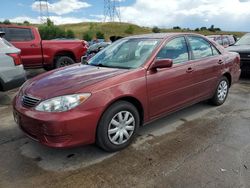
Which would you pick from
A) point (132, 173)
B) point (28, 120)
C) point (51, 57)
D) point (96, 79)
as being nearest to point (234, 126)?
point (132, 173)

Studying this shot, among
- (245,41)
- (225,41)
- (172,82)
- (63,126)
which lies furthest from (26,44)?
(225,41)

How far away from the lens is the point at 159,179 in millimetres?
2951

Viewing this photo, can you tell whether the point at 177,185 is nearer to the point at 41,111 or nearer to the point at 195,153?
the point at 195,153

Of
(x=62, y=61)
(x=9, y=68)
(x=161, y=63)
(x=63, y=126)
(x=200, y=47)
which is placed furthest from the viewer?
(x=62, y=61)

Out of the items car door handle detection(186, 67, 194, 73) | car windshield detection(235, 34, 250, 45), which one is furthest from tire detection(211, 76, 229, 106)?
car windshield detection(235, 34, 250, 45)

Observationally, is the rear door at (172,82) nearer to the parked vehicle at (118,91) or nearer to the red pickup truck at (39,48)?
the parked vehicle at (118,91)

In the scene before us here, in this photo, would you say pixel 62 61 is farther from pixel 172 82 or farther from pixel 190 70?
pixel 172 82

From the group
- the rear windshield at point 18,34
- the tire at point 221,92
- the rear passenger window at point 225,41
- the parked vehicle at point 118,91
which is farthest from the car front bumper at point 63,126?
the rear passenger window at point 225,41

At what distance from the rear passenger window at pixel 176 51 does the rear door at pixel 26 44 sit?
6026 millimetres

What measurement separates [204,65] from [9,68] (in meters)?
3.97

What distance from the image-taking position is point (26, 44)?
351 inches

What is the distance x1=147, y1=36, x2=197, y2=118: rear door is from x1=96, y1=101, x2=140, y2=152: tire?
15.2 inches

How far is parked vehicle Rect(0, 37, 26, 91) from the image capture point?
5.59 meters

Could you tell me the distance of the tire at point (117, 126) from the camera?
3324 millimetres
